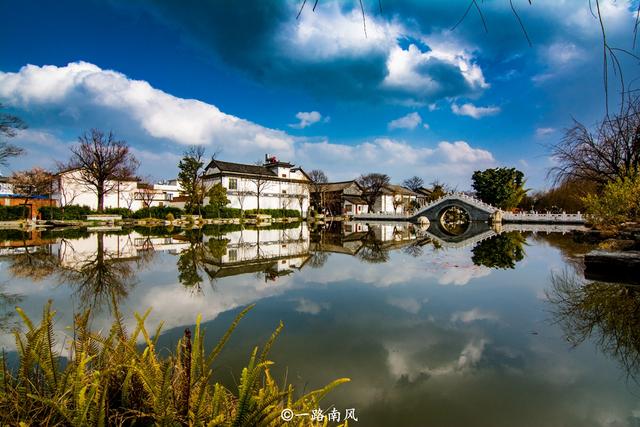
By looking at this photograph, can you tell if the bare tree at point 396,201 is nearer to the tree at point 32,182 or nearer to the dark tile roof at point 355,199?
the dark tile roof at point 355,199

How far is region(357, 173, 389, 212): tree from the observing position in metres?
58.5

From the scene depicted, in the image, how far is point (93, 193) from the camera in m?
38.9

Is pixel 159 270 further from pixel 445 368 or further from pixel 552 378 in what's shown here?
pixel 552 378

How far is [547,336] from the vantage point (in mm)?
4930

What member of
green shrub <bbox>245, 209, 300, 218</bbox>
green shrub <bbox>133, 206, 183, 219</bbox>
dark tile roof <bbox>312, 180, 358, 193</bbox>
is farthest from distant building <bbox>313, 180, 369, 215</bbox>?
green shrub <bbox>133, 206, 183, 219</bbox>

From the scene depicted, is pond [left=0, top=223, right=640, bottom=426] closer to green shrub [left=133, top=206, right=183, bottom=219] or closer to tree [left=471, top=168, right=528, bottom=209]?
green shrub [left=133, top=206, right=183, bottom=219]

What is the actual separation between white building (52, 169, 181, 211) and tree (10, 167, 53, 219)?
1.89m

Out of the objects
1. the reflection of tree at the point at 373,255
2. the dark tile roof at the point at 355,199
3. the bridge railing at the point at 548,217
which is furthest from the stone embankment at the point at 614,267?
the dark tile roof at the point at 355,199

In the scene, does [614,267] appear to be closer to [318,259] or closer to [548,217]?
[318,259]

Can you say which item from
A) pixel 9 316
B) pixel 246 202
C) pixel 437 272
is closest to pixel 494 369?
pixel 437 272

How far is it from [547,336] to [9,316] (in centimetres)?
816

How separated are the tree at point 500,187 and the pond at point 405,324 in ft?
141

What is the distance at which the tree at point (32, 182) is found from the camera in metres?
32.3

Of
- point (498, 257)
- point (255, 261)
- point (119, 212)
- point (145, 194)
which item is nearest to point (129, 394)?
point (255, 261)
